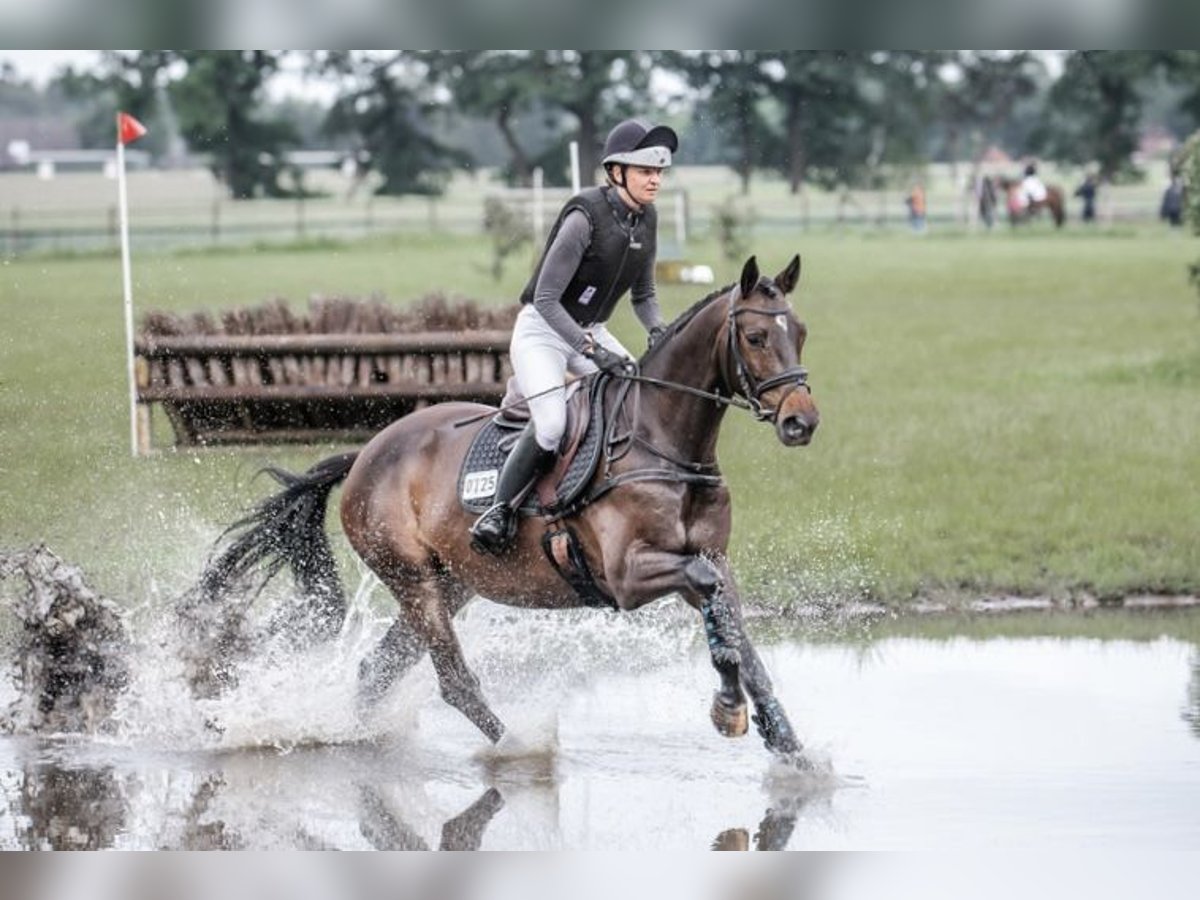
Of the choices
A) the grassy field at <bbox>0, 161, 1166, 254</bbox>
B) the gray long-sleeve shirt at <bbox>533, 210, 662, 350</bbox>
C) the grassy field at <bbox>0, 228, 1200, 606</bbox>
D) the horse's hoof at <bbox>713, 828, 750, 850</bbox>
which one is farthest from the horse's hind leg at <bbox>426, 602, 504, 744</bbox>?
the grassy field at <bbox>0, 161, 1166, 254</bbox>

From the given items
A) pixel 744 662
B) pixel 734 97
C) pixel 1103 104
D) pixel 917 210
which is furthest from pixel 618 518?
pixel 1103 104

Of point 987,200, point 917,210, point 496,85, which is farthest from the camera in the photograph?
point 496,85

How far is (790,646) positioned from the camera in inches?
481

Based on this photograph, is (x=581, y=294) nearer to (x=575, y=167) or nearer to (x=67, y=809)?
(x=67, y=809)

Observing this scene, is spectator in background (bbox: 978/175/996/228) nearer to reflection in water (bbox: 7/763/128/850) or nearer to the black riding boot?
the black riding boot

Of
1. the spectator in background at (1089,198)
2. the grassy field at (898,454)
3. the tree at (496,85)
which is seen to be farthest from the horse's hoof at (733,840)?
the tree at (496,85)

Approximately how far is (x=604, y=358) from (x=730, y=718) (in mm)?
1422

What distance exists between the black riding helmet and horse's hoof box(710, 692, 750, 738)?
76.0 inches

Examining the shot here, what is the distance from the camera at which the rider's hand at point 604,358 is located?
9484mm

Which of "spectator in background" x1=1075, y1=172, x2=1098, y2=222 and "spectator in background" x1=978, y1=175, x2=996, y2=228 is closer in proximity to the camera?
"spectator in background" x1=978, y1=175, x2=996, y2=228

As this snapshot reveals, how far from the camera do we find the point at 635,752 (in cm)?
981

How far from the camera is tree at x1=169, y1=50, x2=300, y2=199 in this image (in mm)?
52781
